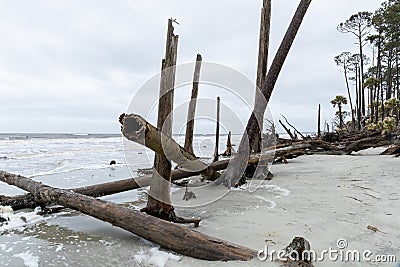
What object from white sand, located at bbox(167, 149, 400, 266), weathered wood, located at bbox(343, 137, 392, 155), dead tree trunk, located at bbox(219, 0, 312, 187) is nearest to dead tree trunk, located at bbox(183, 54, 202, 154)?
dead tree trunk, located at bbox(219, 0, 312, 187)

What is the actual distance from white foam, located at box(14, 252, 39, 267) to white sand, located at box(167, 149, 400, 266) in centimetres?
126

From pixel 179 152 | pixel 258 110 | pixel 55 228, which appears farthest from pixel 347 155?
pixel 55 228

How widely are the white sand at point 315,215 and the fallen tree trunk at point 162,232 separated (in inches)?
3.5

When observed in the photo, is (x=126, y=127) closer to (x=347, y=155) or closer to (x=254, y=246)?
(x=254, y=246)

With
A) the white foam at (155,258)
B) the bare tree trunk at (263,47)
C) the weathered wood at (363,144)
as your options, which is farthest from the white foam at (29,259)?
the weathered wood at (363,144)

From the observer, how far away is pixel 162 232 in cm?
301

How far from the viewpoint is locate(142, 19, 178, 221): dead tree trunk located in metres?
3.57

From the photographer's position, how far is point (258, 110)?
6.13m

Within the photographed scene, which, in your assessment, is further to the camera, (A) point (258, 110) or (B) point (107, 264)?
(A) point (258, 110)

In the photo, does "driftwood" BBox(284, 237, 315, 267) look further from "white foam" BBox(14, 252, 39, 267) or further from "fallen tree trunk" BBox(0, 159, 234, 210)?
"fallen tree trunk" BBox(0, 159, 234, 210)

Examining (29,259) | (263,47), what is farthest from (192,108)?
(29,259)

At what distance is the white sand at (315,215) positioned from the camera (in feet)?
9.68

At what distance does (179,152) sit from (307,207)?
2004 mm

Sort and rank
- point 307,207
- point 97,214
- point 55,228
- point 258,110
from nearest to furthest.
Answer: point 97,214, point 55,228, point 307,207, point 258,110
